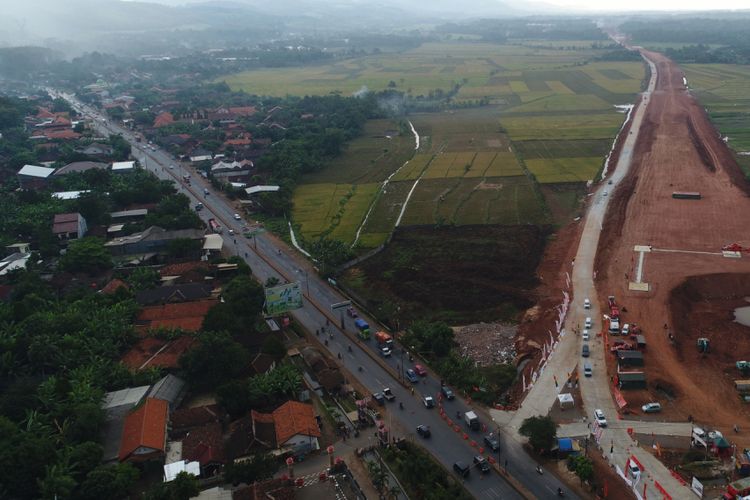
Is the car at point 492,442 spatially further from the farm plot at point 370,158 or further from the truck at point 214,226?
the farm plot at point 370,158

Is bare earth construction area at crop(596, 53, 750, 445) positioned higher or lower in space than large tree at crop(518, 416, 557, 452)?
lower

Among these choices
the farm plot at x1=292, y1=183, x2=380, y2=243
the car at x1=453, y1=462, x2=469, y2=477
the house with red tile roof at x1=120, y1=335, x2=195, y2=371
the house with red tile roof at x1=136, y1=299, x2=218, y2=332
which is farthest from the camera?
the farm plot at x1=292, y1=183, x2=380, y2=243

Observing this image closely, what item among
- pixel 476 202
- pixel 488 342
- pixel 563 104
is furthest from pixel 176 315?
pixel 563 104

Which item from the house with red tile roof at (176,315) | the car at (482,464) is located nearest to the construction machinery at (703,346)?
the car at (482,464)

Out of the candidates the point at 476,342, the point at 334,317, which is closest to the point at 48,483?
the point at 334,317

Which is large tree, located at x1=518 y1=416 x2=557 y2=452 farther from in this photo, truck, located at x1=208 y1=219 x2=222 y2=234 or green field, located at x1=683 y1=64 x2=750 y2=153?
green field, located at x1=683 y1=64 x2=750 y2=153

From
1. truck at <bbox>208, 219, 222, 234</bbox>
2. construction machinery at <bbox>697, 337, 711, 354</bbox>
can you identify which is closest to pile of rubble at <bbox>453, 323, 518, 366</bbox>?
construction machinery at <bbox>697, 337, 711, 354</bbox>

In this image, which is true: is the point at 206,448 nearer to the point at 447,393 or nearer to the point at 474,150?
the point at 447,393
